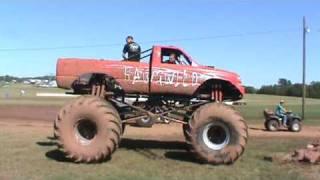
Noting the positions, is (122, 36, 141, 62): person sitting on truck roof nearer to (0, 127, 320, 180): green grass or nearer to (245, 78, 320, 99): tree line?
(0, 127, 320, 180): green grass

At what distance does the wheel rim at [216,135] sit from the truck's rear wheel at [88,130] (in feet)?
6.20

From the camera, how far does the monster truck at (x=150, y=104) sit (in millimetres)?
12898

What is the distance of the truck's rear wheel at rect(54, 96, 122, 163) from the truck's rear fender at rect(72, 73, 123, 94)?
Result: 86cm

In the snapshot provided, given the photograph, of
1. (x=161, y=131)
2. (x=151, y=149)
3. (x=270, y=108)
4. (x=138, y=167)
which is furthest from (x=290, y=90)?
(x=138, y=167)

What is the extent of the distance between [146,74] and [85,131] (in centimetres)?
190

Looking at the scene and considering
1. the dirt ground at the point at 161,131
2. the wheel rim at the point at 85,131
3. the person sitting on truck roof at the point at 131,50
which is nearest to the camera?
the wheel rim at the point at 85,131

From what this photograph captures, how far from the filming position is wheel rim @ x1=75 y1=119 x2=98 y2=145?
13.0 meters

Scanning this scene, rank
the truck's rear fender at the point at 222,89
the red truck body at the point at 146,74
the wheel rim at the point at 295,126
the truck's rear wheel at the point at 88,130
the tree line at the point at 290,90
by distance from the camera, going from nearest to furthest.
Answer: the truck's rear wheel at the point at 88,130 < the red truck body at the point at 146,74 < the truck's rear fender at the point at 222,89 < the wheel rim at the point at 295,126 < the tree line at the point at 290,90

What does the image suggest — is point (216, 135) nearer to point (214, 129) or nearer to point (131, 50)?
point (214, 129)

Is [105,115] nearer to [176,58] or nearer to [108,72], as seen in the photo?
[108,72]

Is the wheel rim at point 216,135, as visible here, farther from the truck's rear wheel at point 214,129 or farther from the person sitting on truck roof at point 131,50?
the person sitting on truck roof at point 131,50

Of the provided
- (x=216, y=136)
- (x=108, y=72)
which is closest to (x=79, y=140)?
(x=108, y=72)

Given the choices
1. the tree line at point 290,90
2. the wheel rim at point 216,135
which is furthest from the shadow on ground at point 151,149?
the tree line at point 290,90

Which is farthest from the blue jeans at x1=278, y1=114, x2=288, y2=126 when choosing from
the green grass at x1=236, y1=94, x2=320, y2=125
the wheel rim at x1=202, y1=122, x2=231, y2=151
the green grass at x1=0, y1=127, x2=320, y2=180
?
the wheel rim at x1=202, y1=122, x2=231, y2=151
